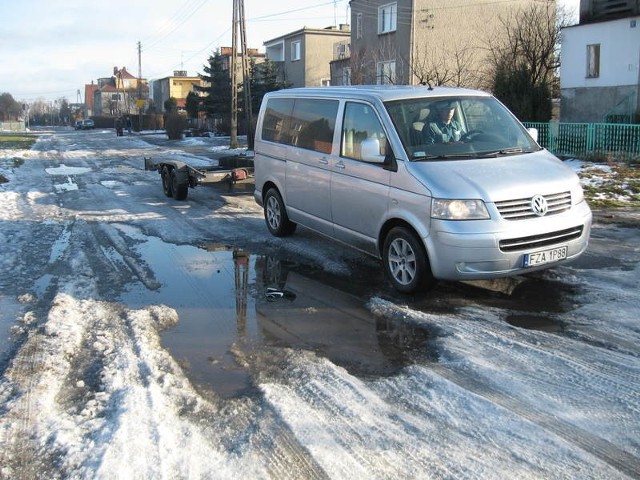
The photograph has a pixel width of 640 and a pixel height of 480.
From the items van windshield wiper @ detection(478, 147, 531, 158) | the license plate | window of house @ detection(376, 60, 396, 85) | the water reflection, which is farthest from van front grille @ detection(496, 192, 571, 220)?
window of house @ detection(376, 60, 396, 85)

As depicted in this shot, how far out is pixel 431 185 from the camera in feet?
19.3

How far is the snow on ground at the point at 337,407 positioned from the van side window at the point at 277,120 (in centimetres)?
369

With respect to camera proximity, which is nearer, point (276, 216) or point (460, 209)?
point (460, 209)

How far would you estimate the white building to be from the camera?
21.2 meters

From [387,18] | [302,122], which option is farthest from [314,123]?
[387,18]

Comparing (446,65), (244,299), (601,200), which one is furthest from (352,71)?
(244,299)

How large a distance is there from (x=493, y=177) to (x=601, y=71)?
63.2ft

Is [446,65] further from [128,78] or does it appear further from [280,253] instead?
[128,78]

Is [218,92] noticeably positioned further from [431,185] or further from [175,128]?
[431,185]

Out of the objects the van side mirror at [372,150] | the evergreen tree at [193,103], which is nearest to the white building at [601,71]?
the van side mirror at [372,150]

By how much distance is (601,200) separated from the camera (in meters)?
11.6

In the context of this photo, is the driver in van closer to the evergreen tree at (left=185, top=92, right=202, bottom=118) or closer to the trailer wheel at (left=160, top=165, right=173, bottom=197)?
the trailer wheel at (left=160, top=165, right=173, bottom=197)

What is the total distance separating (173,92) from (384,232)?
9767 cm

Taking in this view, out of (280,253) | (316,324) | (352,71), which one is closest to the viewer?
(316,324)
